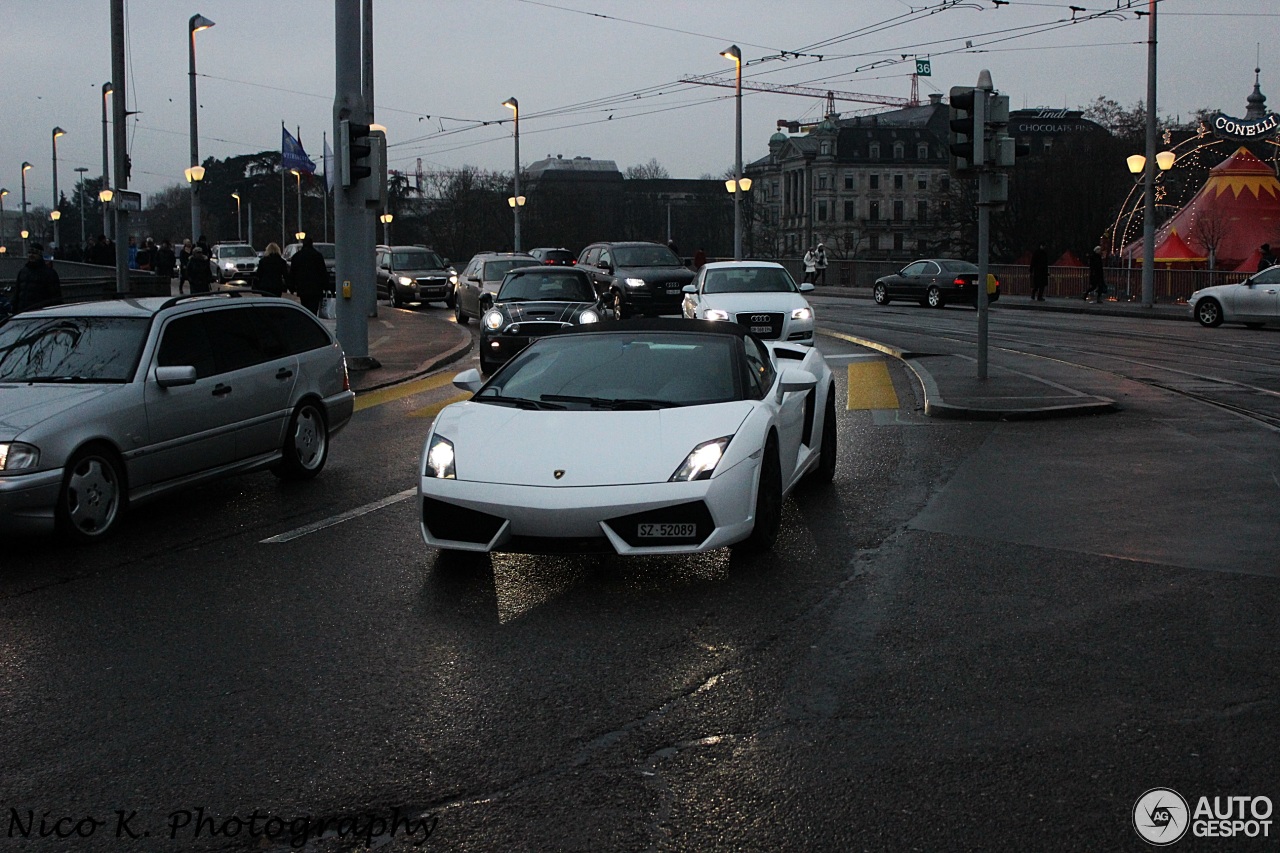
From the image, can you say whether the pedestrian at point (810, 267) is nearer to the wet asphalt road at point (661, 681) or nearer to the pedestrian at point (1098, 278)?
the pedestrian at point (1098, 278)

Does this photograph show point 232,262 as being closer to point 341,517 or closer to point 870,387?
point 870,387

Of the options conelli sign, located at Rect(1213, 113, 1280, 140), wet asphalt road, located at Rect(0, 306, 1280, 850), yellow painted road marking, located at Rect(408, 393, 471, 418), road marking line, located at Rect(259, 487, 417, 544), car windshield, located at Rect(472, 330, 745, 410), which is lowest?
wet asphalt road, located at Rect(0, 306, 1280, 850)

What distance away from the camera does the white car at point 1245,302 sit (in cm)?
2947

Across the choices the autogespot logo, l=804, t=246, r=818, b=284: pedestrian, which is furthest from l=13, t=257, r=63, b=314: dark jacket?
l=804, t=246, r=818, b=284: pedestrian

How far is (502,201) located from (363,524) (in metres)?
96.3

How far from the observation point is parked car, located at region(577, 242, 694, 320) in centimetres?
3095

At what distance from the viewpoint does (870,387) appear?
680 inches

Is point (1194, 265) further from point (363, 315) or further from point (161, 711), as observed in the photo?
point (161, 711)

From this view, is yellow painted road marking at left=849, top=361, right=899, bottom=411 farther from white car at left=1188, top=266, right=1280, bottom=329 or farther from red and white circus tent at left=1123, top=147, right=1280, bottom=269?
red and white circus tent at left=1123, top=147, right=1280, bottom=269

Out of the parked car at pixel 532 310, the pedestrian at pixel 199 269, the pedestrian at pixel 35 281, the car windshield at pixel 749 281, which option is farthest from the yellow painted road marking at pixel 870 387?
the pedestrian at pixel 199 269

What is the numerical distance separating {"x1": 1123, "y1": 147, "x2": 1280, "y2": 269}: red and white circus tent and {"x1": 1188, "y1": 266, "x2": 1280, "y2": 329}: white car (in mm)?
15463

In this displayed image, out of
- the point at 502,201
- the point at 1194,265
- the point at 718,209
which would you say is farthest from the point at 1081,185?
the point at 718,209

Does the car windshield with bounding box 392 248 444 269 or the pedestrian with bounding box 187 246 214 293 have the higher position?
the car windshield with bounding box 392 248 444 269

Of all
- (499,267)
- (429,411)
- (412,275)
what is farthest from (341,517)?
(412,275)
